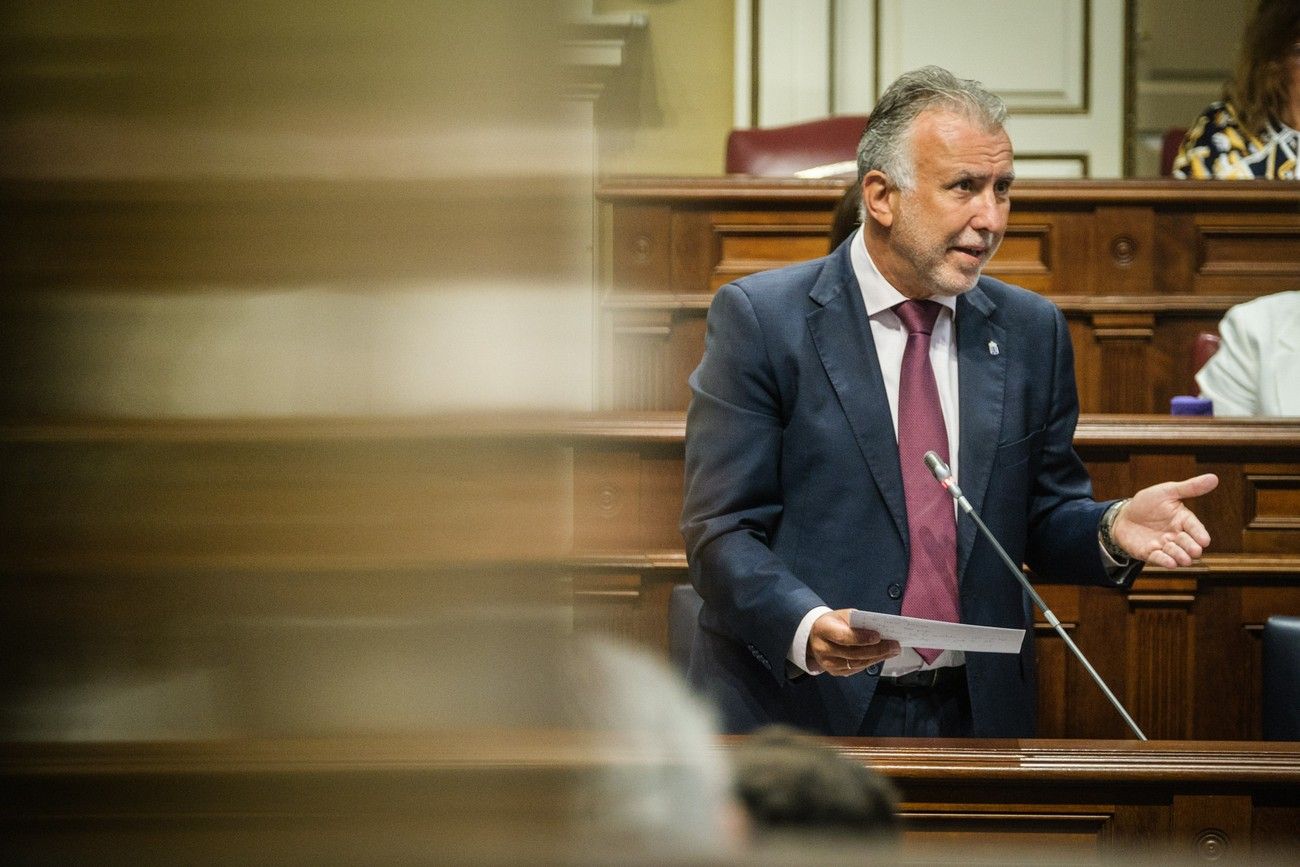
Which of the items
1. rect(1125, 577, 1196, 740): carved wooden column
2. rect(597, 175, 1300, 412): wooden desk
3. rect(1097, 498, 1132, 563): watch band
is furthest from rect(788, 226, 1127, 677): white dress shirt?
rect(597, 175, 1300, 412): wooden desk

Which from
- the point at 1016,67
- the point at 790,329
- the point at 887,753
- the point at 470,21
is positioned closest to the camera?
the point at 470,21

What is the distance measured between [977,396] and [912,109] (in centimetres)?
25

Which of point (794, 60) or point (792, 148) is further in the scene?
point (794, 60)

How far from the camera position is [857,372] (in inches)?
42.1

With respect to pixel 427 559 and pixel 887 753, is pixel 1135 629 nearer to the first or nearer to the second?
pixel 887 753

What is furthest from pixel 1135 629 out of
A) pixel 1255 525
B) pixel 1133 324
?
pixel 1133 324

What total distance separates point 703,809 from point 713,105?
10.0 feet

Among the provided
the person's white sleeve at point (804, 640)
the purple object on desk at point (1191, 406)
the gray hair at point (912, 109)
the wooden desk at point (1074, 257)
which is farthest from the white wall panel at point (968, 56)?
the person's white sleeve at point (804, 640)

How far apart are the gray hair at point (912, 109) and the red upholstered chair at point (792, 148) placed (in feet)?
4.36

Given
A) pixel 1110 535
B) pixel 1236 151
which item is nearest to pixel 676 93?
pixel 1236 151

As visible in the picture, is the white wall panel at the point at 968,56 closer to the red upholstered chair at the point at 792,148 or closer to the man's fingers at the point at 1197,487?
the red upholstered chair at the point at 792,148

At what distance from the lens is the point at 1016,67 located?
305 cm

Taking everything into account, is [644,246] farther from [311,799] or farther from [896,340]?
[311,799]

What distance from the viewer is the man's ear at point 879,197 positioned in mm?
1100
